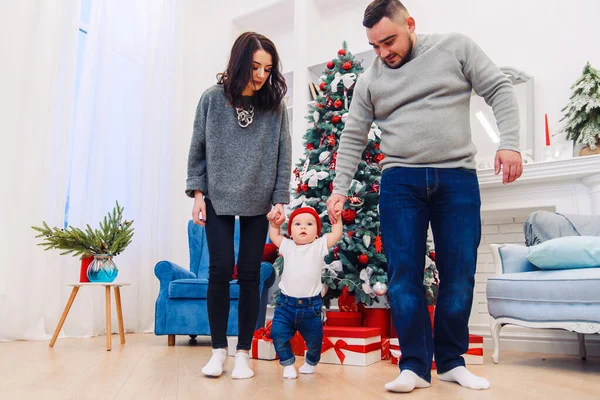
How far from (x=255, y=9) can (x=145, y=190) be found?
199 centimetres

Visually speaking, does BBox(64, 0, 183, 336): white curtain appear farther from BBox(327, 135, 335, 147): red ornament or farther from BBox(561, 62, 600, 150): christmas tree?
BBox(561, 62, 600, 150): christmas tree

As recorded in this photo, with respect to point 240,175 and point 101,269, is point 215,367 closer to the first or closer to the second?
point 240,175

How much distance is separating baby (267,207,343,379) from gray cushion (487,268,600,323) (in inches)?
35.4

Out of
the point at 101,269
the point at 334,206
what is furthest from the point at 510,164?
the point at 101,269

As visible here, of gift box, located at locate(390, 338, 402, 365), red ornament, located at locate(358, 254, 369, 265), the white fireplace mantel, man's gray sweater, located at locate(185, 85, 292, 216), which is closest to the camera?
man's gray sweater, located at locate(185, 85, 292, 216)

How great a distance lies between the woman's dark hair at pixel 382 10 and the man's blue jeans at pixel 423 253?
0.46 m

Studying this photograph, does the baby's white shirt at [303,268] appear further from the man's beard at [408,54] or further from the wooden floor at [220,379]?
the man's beard at [408,54]

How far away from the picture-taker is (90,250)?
114 inches

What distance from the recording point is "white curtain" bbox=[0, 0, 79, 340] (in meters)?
2.99

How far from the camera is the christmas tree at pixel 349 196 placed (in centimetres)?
262

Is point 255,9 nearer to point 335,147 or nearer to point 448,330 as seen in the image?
point 335,147

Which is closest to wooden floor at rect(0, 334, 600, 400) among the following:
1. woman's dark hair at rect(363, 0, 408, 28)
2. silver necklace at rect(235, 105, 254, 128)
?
silver necklace at rect(235, 105, 254, 128)

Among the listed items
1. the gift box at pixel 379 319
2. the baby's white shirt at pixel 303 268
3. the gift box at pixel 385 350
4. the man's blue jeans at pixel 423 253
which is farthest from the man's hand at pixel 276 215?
the gift box at pixel 379 319

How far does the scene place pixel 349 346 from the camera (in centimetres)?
224
